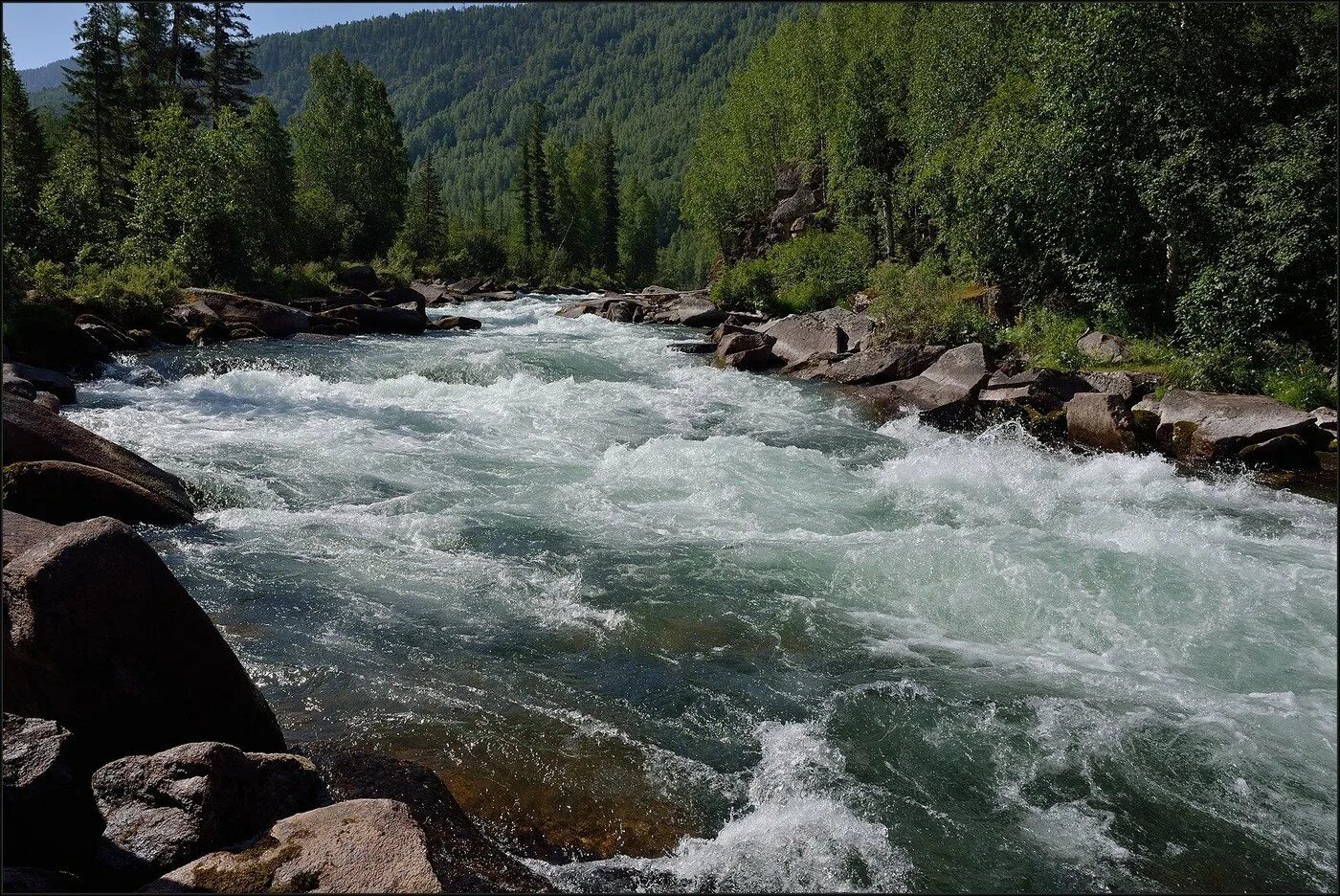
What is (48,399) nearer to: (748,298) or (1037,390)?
(1037,390)

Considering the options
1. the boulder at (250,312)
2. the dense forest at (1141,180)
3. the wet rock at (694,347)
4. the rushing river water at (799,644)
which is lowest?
the rushing river water at (799,644)

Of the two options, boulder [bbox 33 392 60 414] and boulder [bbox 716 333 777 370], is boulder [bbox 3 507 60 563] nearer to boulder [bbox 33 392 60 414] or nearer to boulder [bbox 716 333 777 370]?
boulder [bbox 33 392 60 414]

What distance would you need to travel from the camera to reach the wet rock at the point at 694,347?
84.3ft

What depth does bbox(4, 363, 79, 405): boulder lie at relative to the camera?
14.5 m

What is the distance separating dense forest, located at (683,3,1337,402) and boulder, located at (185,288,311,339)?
1881 cm

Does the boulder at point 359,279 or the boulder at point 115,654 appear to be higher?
the boulder at point 359,279

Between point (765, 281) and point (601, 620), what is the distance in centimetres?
3103

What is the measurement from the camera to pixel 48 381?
14.9 meters

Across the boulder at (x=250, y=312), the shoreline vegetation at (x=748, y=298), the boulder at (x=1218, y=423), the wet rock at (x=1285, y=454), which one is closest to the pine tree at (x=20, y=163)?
the shoreline vegetation at (x=748, y=298)

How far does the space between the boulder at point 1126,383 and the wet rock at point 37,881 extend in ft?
52.8

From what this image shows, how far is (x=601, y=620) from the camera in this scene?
7.41 metres

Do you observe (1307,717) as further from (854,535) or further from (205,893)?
(205,893)

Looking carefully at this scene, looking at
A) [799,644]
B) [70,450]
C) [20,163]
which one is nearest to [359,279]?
[20,163]

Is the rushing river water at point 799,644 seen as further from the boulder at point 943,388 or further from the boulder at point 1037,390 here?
the boulder at point 943,388
